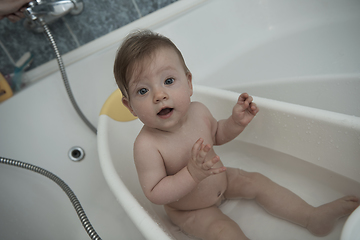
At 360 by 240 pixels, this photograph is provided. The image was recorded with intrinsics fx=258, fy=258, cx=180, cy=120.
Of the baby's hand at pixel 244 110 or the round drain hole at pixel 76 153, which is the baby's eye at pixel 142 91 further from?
the round drain hole at pixel 76 153

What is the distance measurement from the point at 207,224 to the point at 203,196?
3.0 inches

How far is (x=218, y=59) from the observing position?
4.22 ft

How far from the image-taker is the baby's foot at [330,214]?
2.20 feet

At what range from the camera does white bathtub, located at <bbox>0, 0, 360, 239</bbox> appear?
2.46 feet

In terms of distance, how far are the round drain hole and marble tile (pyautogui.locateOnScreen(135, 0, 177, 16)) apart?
74 centimetres

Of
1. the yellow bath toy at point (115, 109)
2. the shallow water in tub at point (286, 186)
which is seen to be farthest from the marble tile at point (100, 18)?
the shallow water in tub at point (286, 186)

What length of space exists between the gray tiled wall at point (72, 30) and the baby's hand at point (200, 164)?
955mm

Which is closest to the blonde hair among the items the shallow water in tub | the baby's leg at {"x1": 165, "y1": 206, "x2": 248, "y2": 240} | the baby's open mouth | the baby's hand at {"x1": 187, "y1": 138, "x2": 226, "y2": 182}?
the baby's open mouth

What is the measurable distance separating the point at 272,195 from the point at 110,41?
1003mm

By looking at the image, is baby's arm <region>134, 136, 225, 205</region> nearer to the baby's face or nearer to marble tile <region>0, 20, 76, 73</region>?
the baby's face

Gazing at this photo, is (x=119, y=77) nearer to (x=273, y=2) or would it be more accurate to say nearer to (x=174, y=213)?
(x=174, y=213)

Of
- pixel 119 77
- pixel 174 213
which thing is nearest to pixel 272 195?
pixel 174 213

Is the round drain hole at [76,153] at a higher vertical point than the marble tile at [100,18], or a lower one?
lower

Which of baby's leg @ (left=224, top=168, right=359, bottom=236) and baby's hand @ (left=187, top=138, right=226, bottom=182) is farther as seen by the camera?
baby's leg @ (left=224, top=168, right=359, bottom=236)
